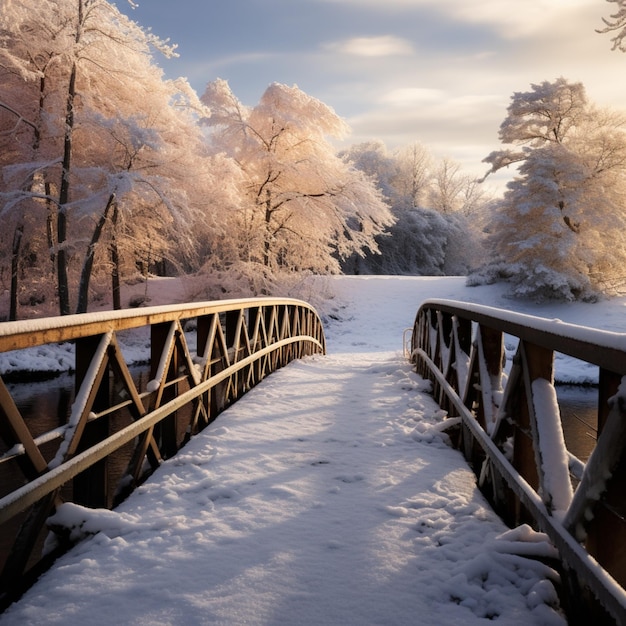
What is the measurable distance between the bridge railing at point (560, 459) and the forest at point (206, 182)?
12572 mm

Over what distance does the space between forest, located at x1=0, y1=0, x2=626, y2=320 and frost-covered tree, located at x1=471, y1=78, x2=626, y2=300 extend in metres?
0.08

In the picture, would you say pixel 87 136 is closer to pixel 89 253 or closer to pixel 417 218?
pixel 89 253

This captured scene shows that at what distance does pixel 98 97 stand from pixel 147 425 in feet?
56.3

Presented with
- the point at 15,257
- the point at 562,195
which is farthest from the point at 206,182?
the point at 562,195

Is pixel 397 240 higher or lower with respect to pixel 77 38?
lower

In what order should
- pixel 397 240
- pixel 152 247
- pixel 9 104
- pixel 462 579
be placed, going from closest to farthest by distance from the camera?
1. pixel 462 579
2. pixel 9 104
3. pixel 152 247
4. pixel 397 240

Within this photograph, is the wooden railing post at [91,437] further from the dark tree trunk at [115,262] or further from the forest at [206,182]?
the dark tree trunk at [115,262]

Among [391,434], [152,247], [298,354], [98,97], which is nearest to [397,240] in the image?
[152,247]

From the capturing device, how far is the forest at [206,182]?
52.7 feet

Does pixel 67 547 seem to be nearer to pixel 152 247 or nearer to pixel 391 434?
pixel 391 434

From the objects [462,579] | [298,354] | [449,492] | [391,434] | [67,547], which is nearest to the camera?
[462,579]

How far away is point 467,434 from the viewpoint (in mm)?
4359

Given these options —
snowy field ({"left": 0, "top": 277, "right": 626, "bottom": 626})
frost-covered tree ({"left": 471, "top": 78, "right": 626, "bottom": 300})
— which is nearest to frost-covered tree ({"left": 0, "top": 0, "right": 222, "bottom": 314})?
snowy field ({"left": 0, "top": 277, "right": 626, "bottom": 626})

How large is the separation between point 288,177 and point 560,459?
20523 millimetres
